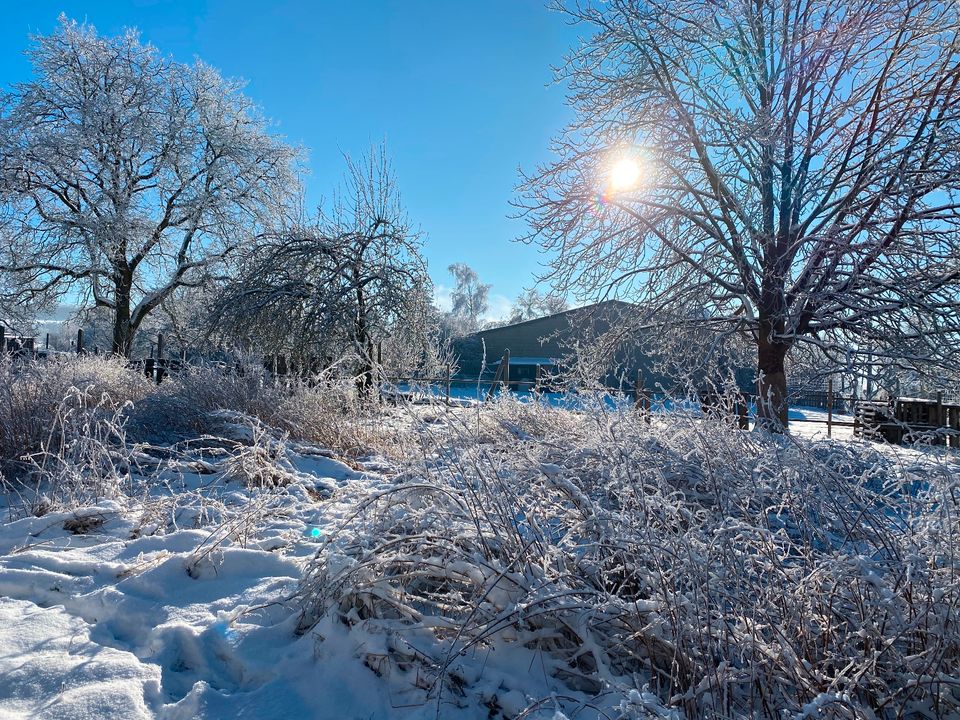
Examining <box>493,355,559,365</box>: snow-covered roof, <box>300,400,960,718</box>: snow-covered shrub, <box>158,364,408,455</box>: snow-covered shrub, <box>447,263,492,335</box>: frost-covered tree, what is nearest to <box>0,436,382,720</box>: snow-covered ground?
<box>300,400,960,718</box>: snow-covered shrub

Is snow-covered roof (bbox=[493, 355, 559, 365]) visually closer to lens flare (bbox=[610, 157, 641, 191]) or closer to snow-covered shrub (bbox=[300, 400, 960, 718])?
lens flare (bbox=[610, 157, 641, 191])

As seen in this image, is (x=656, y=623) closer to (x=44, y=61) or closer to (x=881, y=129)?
(x=881, y=129)

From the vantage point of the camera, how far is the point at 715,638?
73.7 inches

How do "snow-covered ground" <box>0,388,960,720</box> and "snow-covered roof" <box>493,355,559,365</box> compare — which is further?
"snow-covered roof" <box>493,355,559,365</box>

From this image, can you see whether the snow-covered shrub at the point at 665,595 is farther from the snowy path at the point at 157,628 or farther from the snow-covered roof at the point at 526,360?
the snow-covered roof at the point at 526,360

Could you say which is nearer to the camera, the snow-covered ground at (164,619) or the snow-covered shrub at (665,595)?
the snow-covered shrub at (665,595)

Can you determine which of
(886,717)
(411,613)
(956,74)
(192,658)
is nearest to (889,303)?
(956,74)

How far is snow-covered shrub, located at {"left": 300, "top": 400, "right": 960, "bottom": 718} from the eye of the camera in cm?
172

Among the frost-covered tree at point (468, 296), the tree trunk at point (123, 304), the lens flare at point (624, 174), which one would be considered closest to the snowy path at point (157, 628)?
the lens flare at point (624, 174)

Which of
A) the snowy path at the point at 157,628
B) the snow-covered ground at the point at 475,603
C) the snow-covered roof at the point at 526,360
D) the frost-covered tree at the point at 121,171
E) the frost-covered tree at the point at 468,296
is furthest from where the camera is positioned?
the frost-covered tree at the point at 468,296

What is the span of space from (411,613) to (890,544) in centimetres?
192

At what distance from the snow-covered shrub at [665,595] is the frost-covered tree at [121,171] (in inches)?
663

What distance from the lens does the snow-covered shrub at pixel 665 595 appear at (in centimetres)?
172

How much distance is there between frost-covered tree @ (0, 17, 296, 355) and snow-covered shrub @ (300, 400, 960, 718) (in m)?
16.8
